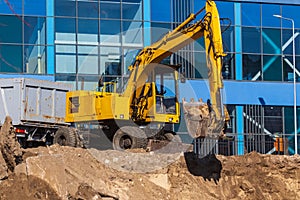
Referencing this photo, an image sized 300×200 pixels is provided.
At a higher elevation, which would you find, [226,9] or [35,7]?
[226,9]

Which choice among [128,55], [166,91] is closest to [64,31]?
[128,55]

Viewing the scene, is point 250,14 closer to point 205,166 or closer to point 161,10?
point 161,10

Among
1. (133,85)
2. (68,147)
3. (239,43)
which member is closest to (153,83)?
(133,85)

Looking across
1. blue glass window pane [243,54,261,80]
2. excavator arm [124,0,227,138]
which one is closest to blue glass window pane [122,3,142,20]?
blue glass window pane [243,54,261,80]

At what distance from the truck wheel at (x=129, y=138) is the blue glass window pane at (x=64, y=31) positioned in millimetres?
13256

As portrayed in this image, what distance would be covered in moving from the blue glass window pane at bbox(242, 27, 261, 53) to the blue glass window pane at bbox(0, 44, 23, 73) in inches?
542

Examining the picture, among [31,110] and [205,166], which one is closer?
[205,166]

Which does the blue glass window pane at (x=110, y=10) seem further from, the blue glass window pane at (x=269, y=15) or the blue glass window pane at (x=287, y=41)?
the blue glass window pane at (x=287, y=41)

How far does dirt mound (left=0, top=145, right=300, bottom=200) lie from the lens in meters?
20.8

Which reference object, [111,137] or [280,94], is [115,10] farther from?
[111,137]

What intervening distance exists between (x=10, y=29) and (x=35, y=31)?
1.40m

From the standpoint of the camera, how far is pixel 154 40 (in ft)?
131

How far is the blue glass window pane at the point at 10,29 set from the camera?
3797 centimetres

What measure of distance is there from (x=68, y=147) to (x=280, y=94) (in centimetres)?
2100
